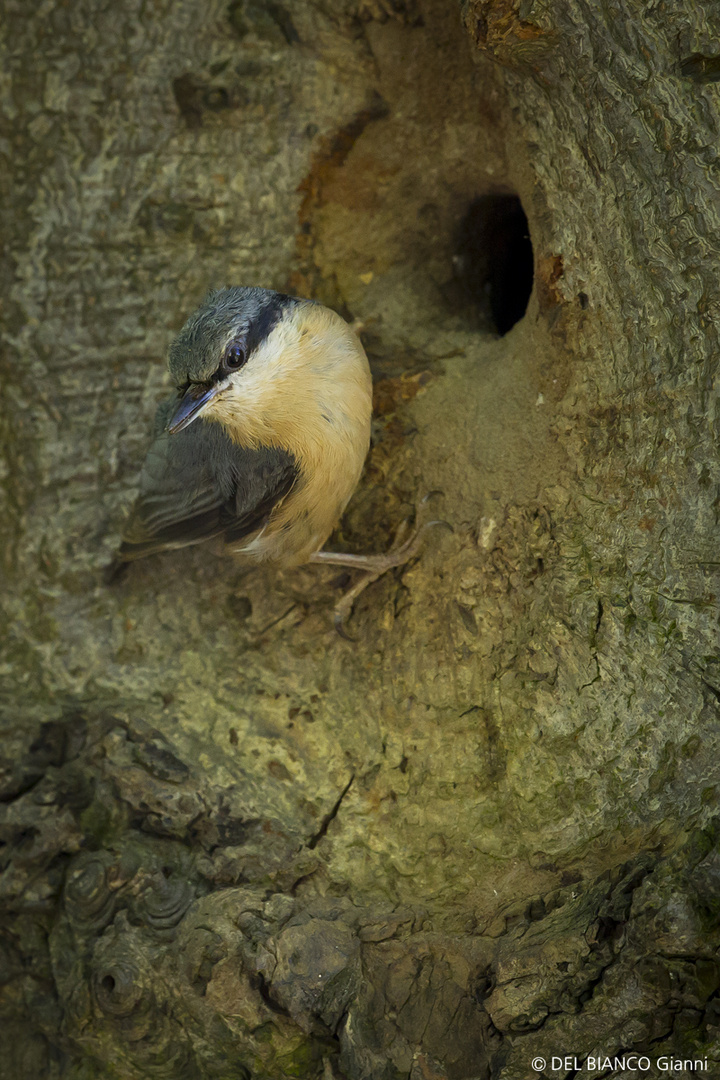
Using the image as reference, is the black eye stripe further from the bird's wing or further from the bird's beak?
the bird's wing

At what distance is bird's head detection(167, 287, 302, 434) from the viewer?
2254 mm

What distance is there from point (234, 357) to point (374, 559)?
78 cm

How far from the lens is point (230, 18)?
2686 mm

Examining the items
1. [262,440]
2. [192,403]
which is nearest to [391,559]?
[262,440]

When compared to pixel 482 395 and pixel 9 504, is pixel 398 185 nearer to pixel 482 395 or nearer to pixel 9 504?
pixel 482 395

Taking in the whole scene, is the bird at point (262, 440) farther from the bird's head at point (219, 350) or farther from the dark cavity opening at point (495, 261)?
the dark cavity opening at point (495, 261)

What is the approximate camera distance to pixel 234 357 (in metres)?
2.31

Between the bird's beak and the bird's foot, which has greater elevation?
the bird's beak

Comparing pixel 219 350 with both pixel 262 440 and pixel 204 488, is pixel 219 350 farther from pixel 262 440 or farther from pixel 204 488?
pixel 204 488

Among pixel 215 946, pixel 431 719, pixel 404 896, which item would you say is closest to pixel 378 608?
pixel 431 719

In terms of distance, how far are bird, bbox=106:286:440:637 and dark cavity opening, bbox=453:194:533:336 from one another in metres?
0.78

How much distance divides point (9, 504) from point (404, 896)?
1.93 metres

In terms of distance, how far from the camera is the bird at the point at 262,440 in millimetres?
2312

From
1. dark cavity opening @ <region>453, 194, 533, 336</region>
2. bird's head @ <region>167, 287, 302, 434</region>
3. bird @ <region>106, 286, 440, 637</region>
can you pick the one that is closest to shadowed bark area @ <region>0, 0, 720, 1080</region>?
dark cavity opening @ <region>453, 194, 533, 336</region>
